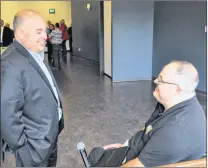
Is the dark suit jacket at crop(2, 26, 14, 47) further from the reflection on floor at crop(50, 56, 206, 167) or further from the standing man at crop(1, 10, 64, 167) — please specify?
the standing man at crop(1, 10, 64, 167)

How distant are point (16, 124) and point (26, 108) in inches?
4.1

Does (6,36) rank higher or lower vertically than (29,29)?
lower

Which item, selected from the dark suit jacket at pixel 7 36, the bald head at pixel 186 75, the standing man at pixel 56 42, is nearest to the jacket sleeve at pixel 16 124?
the bald head at pixel 186 75

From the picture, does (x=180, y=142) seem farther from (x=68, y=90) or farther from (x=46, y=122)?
(x=68, y=90)

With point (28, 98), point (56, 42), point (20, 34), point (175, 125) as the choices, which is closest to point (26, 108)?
point (28, 98)

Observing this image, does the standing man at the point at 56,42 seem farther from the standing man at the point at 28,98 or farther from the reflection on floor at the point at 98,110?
the standing man at the point at 28,98

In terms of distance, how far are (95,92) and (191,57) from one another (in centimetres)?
207

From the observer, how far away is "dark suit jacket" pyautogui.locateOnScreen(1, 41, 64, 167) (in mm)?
1535

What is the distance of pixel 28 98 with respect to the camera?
64.7 inches

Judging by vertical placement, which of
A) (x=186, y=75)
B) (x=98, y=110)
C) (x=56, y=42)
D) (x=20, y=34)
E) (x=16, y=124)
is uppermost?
(x=20, y=34)

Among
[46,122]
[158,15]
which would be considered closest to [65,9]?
[158,15]

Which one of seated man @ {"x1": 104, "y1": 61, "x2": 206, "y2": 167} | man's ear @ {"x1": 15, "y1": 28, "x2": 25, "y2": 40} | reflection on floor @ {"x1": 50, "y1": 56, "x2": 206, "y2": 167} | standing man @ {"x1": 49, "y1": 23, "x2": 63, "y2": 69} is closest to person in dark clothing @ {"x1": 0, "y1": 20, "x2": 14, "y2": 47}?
standing man @ {"x1": 49, "y1": 23, "x2": 63, "y2": 69}

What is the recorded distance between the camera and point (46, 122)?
1739mm

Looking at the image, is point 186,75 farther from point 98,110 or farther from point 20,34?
point 98,110
